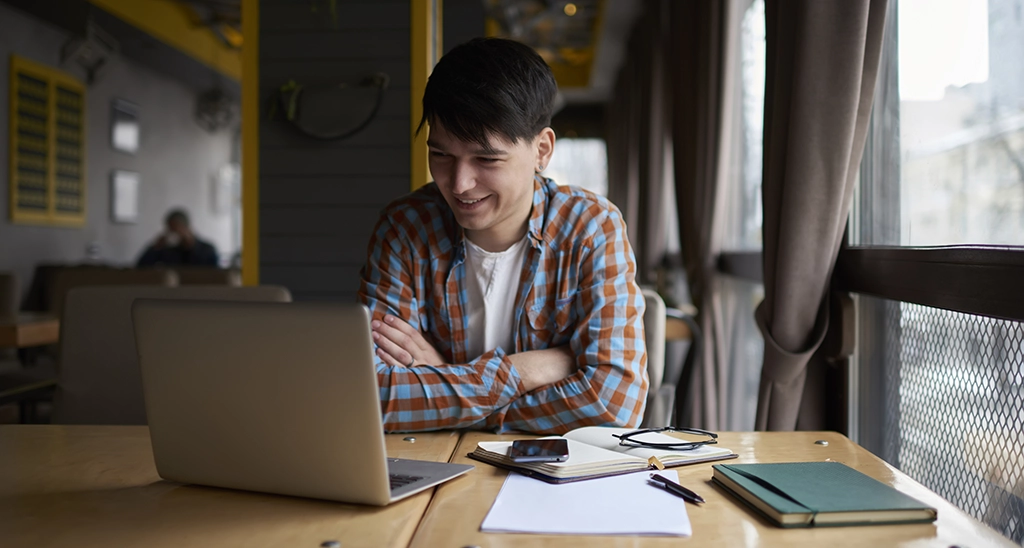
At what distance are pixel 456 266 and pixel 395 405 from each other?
37 centimetres

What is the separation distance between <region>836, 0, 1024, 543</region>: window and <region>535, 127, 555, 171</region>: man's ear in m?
0.74

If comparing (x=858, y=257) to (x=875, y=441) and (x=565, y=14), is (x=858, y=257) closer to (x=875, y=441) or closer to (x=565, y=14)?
(x=875, y=441)

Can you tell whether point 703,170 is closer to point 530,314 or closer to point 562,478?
point 530,314

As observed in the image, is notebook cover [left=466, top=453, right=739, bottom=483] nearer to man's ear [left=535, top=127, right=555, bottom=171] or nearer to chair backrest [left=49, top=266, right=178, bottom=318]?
man's ear [left=535, top=127, right=555, bottom=171]

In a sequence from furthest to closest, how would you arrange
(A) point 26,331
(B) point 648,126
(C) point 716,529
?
(B) point 648,126 → (A) point 26,331 → (C) point 716,529

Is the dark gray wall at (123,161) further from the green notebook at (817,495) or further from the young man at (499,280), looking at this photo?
the green notebook at (817,495)

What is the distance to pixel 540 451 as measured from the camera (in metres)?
1.16

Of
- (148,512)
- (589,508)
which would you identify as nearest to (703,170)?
(589,508)

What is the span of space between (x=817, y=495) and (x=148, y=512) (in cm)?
79

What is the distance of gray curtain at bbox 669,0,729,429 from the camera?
12.6ft

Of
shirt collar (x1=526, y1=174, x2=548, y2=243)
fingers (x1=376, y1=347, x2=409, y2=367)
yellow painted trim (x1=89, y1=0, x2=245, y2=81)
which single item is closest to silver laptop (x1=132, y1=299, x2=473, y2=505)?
fingers (x1=376, y1=347, x2=409, y2=367)

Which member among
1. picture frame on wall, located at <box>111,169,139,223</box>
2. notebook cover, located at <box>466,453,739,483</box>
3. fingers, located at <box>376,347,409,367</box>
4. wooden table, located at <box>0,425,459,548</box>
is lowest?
wooden table, located at <box>0,425,459,548</box>

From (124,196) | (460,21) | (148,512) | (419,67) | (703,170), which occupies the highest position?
(460,21)

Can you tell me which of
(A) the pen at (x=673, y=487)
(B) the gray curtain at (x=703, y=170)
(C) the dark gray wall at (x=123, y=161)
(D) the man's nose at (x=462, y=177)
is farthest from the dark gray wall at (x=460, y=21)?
(C) the dark gray wall at (x=123, y=161)
